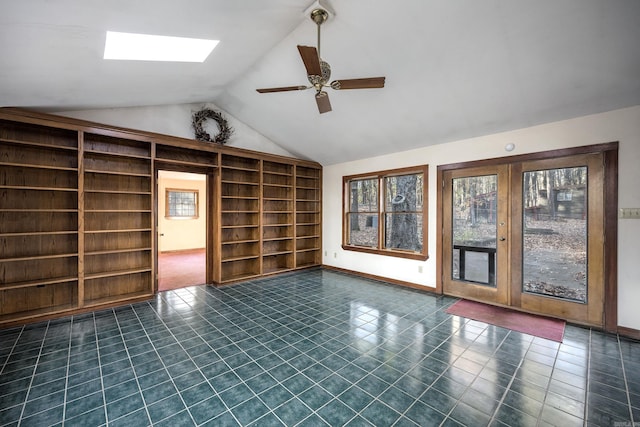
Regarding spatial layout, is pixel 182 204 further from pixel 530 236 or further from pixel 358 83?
pixel 530 236

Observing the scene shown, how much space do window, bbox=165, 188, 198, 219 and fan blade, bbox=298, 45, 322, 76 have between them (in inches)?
318

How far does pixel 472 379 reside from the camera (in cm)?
217

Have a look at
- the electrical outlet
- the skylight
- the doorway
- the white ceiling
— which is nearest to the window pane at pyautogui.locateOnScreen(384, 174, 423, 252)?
the doorway

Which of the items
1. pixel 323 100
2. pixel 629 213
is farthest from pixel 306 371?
pixel 629 213

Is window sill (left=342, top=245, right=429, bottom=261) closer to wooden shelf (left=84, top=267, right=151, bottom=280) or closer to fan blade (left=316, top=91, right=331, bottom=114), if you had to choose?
fan blade (left=316, top=91, right=331, bottom=114)

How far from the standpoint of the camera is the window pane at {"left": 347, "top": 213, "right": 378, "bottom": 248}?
5586 mm

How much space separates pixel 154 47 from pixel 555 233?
4.98 m

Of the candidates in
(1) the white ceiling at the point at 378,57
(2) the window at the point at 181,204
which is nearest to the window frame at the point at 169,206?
(2) the window at the point at 181,204

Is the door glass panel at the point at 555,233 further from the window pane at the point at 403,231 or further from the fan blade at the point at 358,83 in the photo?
the fan blade at the point at 358,83

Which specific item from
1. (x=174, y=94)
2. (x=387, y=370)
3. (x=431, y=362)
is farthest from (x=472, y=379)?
(x=174, y=94)

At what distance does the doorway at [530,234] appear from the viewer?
313 centimetres

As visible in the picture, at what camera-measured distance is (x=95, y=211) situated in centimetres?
357

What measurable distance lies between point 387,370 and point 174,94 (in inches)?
174

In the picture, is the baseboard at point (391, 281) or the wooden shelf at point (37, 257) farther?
the baseboard at point (391, 281)
